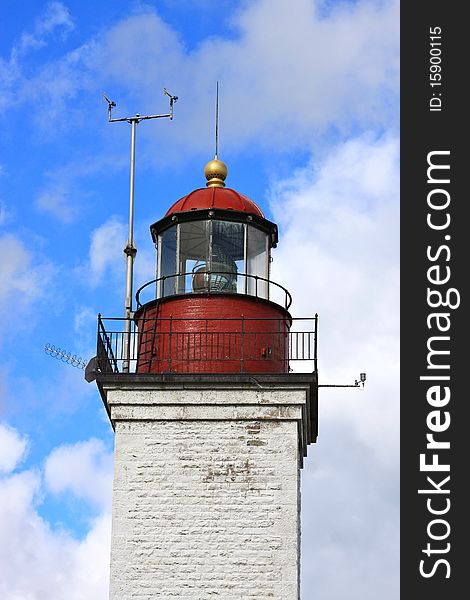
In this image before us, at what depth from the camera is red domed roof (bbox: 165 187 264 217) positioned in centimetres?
2245

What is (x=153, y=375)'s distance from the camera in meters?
20.8

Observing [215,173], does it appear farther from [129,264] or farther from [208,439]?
[208,439]

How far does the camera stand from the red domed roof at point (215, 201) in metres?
22.5

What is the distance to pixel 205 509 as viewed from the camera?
802 inches

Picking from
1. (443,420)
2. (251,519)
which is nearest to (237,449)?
(251,519)

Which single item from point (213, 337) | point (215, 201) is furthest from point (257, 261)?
point (213, 337)

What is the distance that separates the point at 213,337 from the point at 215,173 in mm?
2971

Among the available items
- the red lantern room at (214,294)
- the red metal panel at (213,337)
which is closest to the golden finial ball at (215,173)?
the red lantern room at (214,294)

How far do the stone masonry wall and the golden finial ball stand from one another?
396 cm

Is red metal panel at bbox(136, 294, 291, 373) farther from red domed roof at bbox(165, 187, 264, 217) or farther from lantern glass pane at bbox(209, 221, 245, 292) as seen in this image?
red domed roof at bbox(165, 187, 264, 217)

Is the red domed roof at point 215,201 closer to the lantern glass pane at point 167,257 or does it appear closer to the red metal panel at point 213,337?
the lantern glass pane at point 167,257

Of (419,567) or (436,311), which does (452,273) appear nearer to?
(436,311)

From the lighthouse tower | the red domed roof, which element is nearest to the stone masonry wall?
the lighthouse tower

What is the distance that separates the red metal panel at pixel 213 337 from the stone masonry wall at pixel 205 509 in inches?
33.0
